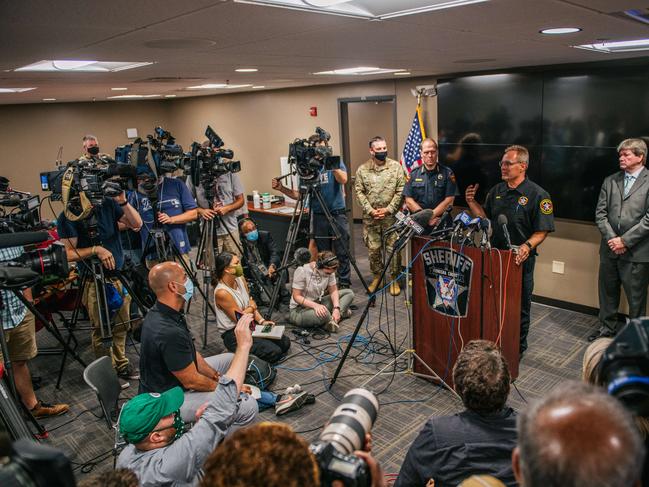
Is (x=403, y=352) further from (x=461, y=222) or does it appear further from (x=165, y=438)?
(x=165, y=438)

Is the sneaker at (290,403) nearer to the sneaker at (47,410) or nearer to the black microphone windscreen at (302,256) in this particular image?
the black microphone windscreen at (302,256)

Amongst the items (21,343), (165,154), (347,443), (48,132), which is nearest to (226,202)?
(165,154)

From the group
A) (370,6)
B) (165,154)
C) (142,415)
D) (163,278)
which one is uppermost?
(370,6)

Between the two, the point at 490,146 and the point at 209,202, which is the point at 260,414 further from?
the point at 490,146

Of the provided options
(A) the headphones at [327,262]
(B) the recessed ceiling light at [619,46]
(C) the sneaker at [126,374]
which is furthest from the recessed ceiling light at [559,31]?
(C) the sneaker at [126,374]

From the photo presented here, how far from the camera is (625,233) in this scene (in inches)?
148

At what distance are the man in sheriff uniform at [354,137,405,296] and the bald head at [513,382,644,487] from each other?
4317 millimetres

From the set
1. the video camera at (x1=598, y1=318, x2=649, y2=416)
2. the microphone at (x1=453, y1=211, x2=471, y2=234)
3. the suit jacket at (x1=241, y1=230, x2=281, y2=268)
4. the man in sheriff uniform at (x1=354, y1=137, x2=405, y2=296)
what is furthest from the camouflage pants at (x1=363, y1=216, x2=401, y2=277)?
the video camera at (x1=598, y1=318, x2=649, y2=416)

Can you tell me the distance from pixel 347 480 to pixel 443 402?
2492mm

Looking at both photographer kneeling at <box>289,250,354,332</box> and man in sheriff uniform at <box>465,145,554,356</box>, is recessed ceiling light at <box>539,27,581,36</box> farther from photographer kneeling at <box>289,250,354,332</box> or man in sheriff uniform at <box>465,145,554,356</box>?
photographer kneeling at <box>289,250,354,332</box>

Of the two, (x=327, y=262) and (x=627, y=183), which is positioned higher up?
(x=627, y=183)

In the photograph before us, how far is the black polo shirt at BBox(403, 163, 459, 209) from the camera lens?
494 cm

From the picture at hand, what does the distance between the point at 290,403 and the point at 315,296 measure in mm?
1382

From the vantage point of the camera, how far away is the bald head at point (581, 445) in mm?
729
